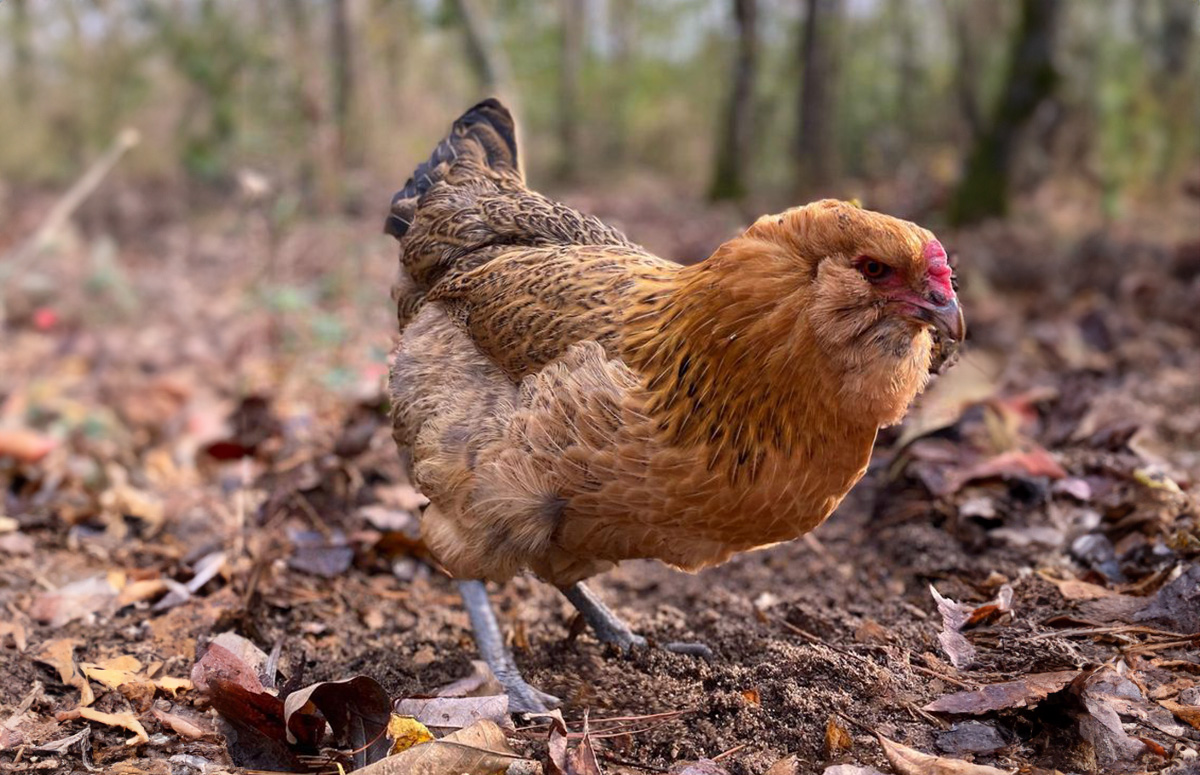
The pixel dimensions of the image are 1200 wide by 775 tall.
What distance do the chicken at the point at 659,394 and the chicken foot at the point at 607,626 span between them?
0.01 metres

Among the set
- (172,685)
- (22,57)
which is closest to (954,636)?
(172,685)

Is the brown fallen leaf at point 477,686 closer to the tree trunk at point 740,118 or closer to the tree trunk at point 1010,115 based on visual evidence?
the tree trunk at point 1010,115

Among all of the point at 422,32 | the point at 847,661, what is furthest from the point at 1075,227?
the point at 847,661

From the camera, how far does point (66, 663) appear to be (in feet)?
10.8

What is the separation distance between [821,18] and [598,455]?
14.5 m

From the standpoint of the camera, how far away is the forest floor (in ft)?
8.96

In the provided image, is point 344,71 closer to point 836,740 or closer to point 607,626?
point 607,626

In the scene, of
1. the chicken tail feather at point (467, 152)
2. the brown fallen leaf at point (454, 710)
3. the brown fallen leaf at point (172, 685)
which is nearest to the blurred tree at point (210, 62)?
the chicken tail feather at point (467, 152)

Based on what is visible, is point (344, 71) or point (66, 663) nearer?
point (66, 663)

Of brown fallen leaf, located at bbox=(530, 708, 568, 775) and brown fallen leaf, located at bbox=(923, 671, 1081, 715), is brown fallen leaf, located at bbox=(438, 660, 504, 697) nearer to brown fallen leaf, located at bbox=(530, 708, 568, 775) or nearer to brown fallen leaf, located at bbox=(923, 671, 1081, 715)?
brown fallen leaf, located at bbox=(530, 708, 568, 775)

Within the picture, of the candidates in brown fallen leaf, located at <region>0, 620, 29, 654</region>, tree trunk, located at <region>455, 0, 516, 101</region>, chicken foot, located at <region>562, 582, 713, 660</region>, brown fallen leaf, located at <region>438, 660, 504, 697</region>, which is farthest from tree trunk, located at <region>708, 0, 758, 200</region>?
brown fallen leaf, located at <region>0, 620, 29, 654</region>

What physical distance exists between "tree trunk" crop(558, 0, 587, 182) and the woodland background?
26.0 ft

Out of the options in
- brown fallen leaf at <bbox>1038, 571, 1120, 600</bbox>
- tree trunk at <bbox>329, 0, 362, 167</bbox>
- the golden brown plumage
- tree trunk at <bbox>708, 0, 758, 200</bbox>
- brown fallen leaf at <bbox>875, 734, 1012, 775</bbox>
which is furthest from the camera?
tree trunk at <bbox>708, 0, 758, 200</bbox>

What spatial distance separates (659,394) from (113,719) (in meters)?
1.81
